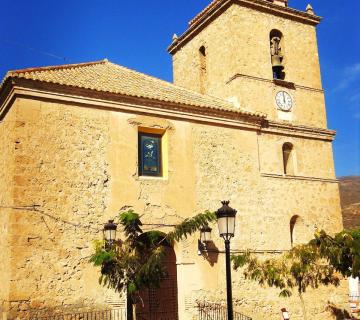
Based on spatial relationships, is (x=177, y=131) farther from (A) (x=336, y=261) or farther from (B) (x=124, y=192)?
A: (A) (x=336, y=261)

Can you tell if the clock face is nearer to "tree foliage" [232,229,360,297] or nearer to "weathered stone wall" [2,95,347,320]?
"weathered stone wall" [2,95,347,320]

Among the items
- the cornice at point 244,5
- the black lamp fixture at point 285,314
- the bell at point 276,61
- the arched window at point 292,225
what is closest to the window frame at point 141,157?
the arched window at point 292,225

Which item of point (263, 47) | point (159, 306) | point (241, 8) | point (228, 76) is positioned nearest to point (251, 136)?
point (228, 76)

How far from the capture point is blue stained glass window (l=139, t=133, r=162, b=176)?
524 inches

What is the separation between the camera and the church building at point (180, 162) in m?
11.3

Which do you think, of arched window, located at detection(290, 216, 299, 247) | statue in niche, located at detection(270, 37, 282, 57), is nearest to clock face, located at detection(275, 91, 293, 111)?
statue in niche, located at detection(270, 37, 282, 57)

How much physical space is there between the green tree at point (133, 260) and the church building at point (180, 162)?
128 centimetres

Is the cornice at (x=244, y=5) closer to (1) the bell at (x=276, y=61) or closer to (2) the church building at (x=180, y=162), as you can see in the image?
(2) the church building at (x=180, y=162)

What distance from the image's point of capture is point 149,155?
1346 cm

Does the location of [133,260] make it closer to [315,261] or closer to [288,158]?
[315,261]

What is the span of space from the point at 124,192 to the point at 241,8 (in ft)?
27.6

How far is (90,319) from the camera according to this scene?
444 inches

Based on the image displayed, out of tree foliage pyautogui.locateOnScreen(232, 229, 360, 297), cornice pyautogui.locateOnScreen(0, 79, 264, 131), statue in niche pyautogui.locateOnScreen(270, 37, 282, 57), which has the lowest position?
tree foliage pyautogui.locateOnScreen(232, 229, 360, 297)

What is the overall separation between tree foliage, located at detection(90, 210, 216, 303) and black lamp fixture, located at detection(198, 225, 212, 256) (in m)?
2.34
